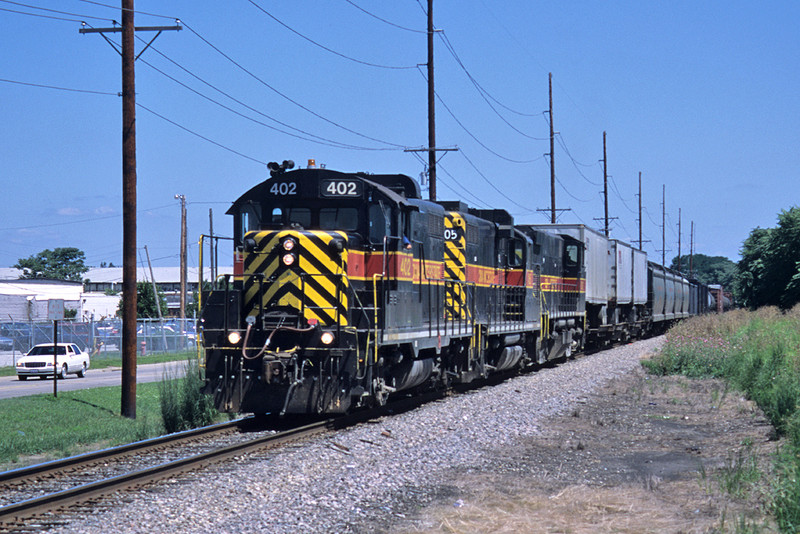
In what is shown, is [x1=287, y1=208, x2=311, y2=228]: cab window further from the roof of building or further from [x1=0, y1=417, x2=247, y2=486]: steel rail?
the roof of building

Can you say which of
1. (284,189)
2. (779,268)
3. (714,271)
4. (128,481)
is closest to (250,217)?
(284,189)

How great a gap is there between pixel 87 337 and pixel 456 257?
30846mm

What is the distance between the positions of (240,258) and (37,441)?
4127mm

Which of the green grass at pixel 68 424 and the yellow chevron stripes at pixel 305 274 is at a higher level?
the yellow chevron stripes at pixel 305 274

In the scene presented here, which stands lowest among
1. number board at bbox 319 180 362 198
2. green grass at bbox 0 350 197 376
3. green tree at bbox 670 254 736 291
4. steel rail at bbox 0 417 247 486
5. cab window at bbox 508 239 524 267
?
green grass at bbox 0 350 197 376

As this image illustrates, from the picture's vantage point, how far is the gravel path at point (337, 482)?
7156 millimetres

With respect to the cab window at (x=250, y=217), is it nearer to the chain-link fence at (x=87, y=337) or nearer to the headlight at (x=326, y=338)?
the headlight at (x=326, y=338)

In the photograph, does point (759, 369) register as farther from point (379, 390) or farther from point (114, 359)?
point (114, 359)

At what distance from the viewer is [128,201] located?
52.4ft

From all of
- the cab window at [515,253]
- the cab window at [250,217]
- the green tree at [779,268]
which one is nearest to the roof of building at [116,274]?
the green tree at [779,268]

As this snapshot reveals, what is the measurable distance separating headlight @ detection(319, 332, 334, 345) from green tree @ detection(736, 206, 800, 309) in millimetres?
37796

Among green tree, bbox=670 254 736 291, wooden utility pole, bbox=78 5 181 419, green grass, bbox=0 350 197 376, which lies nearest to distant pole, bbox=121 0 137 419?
wooden utility pole, bbox=78 5 181 419

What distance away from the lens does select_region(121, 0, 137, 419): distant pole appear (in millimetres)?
15977

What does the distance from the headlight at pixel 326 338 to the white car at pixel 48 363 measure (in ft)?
73.1
